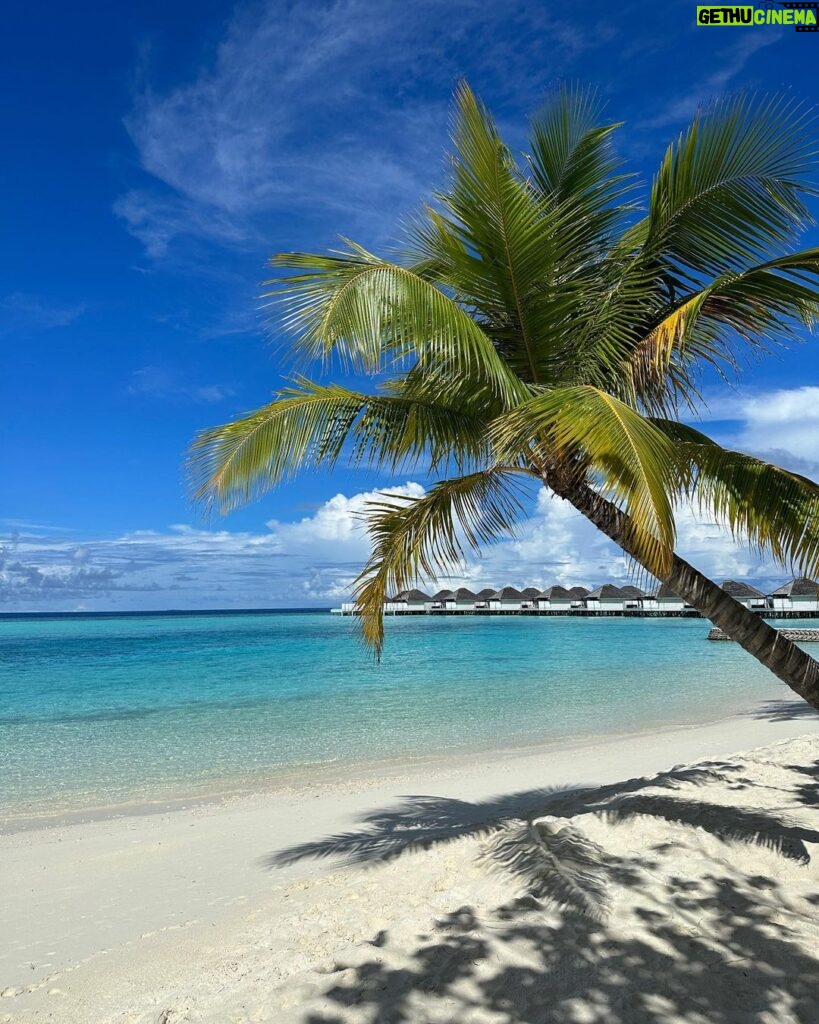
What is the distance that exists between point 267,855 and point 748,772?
15.5 ft

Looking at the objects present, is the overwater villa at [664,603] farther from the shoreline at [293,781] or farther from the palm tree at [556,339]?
the palm tree at [556,339]

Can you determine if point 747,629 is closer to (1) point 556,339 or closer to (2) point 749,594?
(1) point 556,339

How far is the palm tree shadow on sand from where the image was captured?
2.95m

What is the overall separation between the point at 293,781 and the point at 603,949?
654cm

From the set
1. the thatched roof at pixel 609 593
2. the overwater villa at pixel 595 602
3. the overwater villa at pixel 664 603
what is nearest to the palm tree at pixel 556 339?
the overwater villa at pixel 595 602

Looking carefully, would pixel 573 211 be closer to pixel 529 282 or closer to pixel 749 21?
pixel 529 282

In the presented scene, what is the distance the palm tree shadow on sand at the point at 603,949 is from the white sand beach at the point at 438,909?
0.01 meters

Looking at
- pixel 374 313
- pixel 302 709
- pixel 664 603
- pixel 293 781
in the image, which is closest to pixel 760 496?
pixel 374 313

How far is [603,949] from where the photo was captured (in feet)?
11.1

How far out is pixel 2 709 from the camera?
1636 centimetres

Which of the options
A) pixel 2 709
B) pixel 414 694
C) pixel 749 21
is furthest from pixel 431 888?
pixel 2 709

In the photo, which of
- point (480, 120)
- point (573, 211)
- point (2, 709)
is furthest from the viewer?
point (2, 709)

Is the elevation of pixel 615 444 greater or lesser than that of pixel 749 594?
greater

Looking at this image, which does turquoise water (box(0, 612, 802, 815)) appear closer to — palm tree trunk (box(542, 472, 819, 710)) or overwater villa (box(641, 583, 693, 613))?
palm tree trunk (box(542, 472, 819, 710))
